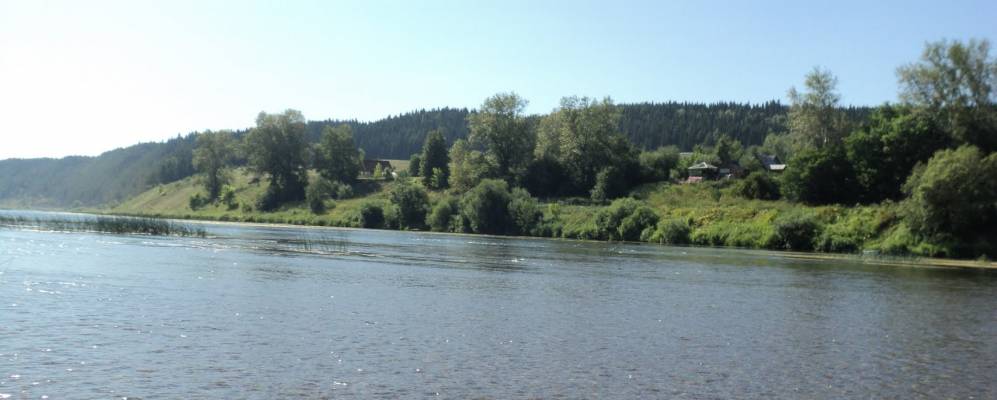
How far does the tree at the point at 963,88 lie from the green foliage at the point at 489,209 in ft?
156

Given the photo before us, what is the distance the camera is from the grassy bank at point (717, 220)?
2918 inches

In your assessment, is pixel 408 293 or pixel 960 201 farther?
pixel 960 201

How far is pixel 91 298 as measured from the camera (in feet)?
93.2

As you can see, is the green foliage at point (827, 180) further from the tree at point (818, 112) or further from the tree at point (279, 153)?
the tree at point (279, 153)

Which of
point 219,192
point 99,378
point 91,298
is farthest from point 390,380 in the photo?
point 219,192

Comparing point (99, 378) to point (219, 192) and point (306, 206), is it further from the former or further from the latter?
point (219, 192)

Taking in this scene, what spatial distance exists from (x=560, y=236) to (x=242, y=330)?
78.6 m

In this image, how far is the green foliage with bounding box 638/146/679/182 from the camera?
12625 cm

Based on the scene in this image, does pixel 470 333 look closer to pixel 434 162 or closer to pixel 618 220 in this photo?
pixel 618 220

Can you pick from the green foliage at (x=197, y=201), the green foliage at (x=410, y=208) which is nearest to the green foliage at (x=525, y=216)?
the green foliage at (x=410, y=208)

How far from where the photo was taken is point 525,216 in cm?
10481

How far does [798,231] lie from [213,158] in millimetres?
114701

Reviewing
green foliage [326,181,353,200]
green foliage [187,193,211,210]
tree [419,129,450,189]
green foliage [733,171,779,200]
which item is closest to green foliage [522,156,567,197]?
tree [419,129,450,189]

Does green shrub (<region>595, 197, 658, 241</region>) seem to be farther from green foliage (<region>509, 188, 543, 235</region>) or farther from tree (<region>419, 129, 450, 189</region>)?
tree (<region>419, 129, 450, 189</region>)
